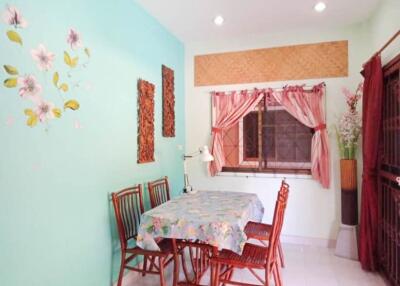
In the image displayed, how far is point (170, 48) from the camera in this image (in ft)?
12.2

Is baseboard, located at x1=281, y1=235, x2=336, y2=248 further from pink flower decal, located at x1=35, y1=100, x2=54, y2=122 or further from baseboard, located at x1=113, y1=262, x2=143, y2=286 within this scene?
pink flower decal, located at x1=35, y1=100, x2=54, y2=122

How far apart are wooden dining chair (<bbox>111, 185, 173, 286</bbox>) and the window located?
159 cm

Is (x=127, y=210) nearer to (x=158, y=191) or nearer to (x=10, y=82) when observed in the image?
(x=158, y=191)

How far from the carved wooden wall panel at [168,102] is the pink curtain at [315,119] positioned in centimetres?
149

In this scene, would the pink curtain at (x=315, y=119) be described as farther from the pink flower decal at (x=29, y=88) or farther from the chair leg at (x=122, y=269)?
the pink flower decal at (x=29, y=88)

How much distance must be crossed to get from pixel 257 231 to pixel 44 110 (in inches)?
84.1

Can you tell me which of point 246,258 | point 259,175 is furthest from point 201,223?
point 259,175

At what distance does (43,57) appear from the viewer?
1.82 metres

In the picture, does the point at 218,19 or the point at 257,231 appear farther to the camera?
the point at 218,19

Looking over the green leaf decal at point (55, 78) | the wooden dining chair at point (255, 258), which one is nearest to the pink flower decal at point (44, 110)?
the green leaf decal at point (55, 78)

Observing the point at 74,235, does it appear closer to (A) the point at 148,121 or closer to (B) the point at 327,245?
(A) the point at 148,121

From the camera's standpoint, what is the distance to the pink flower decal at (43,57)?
1.77m

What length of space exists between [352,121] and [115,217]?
2.68m

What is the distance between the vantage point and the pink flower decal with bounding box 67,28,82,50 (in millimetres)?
2053
